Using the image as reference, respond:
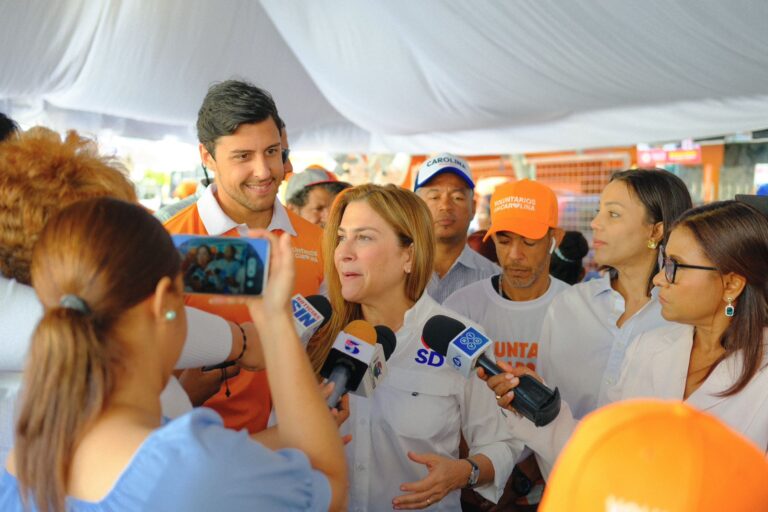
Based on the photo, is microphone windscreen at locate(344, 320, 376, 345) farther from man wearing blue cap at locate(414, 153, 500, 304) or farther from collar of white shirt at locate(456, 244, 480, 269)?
collar of white shirt at locate(456, 244, 480, 269)

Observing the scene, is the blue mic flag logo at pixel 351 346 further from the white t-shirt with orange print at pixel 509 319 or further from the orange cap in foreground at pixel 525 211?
the orange cap in foreground at pixel 525 211

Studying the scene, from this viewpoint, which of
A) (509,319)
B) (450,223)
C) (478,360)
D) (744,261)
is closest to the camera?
(478,360)

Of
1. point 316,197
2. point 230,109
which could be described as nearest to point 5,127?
point 230,109

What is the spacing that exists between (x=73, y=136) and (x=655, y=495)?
129 centimetres

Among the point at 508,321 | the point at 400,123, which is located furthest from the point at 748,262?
the point at 400,123

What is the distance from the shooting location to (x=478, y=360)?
1728 mm

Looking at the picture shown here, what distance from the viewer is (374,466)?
6.62 feet

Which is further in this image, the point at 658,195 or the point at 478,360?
the point at 658,195

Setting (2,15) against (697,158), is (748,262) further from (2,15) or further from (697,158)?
(697,158)

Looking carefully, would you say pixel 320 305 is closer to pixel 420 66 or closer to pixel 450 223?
pixel 450 223

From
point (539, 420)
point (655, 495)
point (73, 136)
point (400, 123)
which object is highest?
point (400, 123)

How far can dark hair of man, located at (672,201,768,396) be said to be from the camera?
1961 millimetres

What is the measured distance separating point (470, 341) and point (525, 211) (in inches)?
56.9

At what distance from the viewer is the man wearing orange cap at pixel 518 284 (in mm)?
2939
